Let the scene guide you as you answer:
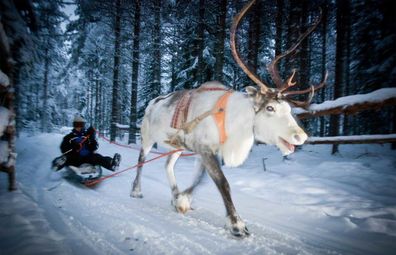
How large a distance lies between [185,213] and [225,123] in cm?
140

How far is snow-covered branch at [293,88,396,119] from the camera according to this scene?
3.48m

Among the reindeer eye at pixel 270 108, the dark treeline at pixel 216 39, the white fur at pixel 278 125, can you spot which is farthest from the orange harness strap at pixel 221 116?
the dark treeline at pixel 216 39

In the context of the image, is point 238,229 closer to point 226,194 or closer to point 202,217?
point 226,194

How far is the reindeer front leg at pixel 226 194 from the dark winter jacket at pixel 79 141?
3543mm

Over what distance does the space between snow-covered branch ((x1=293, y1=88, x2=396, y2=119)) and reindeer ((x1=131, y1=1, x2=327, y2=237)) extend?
1.22 metres

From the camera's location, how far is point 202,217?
3.34 m

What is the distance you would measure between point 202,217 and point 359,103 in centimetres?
287

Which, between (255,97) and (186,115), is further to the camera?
(186,115)

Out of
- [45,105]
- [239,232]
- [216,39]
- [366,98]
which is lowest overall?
[239,232]

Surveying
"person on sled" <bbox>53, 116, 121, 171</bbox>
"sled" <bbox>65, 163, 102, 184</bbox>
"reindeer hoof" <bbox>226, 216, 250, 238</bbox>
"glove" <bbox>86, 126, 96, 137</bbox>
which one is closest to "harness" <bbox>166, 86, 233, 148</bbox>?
"reindeer hoof" <bbox>226, 216, 250, 238</bbox>

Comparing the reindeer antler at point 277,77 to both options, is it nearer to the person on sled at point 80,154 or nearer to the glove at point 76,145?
the person on sled at point 80,154

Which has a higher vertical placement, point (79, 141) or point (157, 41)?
point (157, 41)

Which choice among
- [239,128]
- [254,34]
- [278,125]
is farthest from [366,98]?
[254,34]

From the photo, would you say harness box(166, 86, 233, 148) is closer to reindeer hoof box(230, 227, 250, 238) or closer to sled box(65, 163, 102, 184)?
reindeer hoof box(230, 227, 250, 238)
